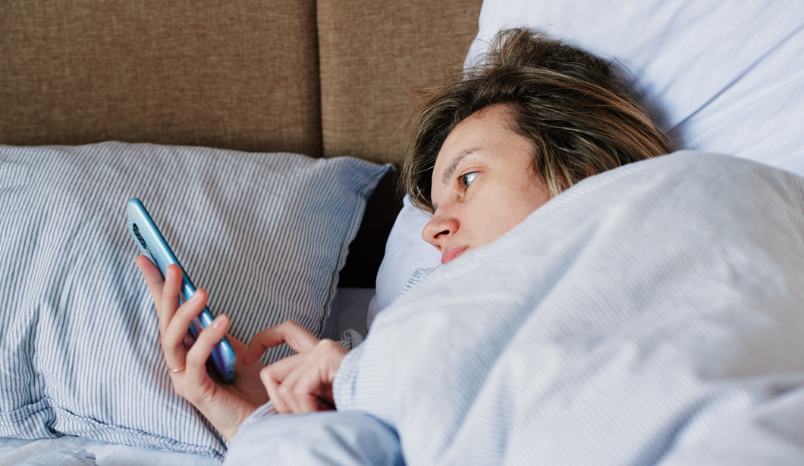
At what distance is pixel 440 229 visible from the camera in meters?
0.87

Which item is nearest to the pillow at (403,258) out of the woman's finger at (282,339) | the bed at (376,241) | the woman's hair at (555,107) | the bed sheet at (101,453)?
the bed at (376,241)

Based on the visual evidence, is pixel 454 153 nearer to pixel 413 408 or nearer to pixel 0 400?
pixel 413 408

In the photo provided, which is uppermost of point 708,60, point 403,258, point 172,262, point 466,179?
point 708,60

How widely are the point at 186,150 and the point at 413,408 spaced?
2.47 ft

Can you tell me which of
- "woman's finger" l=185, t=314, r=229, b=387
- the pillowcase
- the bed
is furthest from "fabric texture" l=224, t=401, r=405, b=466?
the pillowcase

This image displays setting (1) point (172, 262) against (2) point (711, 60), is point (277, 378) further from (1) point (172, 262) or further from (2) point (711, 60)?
(2) point (711, 60)

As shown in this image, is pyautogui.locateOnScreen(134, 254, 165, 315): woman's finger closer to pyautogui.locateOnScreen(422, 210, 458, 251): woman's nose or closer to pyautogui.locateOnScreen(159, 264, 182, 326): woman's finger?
pyautogui.locateOnScreen(159, 264, 182, 326): woman's finger

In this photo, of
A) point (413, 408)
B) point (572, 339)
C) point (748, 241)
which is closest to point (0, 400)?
point (413, 408)

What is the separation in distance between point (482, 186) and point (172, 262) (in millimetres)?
423

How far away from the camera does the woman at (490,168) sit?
0.74 meters

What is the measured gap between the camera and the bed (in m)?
0.52

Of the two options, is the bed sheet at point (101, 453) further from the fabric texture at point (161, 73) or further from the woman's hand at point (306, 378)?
the fabric texture at point (161, 73)

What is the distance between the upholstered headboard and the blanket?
0.72m

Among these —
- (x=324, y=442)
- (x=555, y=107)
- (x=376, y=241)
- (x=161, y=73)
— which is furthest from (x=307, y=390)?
(x=161, y=73)
